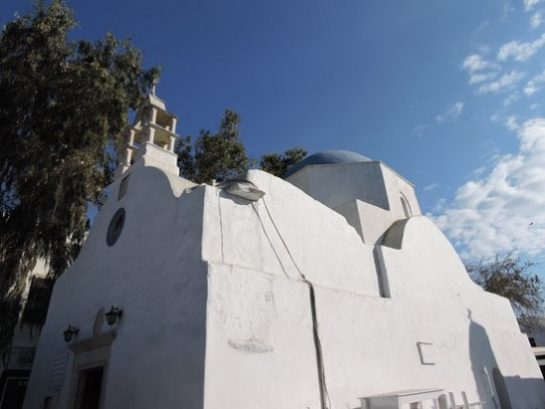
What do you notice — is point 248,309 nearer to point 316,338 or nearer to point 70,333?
point 316,338

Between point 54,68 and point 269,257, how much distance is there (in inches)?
254

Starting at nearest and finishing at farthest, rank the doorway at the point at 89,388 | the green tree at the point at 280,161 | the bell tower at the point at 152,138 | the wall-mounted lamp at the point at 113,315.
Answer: the wall-mounted lamp at the point at 113,315
the doorway at the point at 89,388
the bell tower at the point at 152,138
the green tree at the point at 280,161

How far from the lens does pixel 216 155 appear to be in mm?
14555

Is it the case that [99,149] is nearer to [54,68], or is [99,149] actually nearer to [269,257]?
[54,68]

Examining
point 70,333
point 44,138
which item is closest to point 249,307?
point 70,333

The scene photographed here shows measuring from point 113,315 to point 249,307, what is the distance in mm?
2148

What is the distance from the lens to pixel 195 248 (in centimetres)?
493

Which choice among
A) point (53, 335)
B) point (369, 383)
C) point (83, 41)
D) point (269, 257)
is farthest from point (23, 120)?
point (369, 383)

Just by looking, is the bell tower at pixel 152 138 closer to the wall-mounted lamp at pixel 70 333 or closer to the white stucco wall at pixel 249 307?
the white stucco wall at pixel 249 307

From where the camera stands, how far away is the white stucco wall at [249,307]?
446 cm

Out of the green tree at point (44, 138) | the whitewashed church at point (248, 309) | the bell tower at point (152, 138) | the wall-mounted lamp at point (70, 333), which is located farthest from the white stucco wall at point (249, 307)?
the green tree at point (44, 138)

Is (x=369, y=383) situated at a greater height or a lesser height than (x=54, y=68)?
lesser

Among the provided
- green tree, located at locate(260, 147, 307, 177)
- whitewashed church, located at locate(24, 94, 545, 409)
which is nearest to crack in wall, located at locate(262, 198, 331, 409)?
whitewashed church, located at locate(24, 94, 545, 409)

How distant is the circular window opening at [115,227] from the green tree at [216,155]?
7.35m
